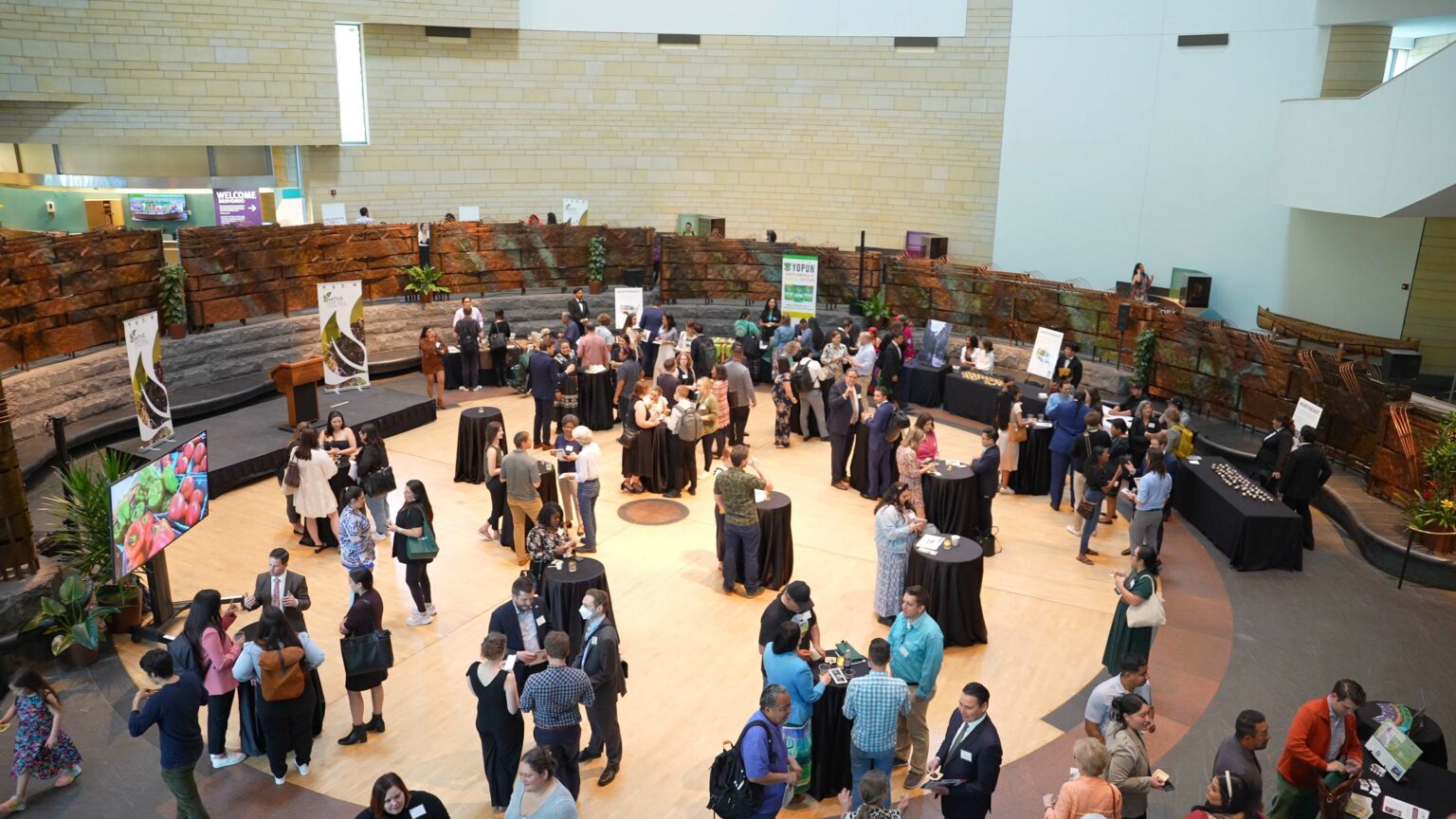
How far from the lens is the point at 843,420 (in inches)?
491

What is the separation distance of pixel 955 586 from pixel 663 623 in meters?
2.65

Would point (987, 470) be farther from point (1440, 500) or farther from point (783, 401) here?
point (1440, 500)

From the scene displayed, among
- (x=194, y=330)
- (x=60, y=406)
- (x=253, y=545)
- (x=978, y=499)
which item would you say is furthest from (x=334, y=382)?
(x=978, y=499)

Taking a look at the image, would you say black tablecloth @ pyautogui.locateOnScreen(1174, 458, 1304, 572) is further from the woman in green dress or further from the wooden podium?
the wooden podium

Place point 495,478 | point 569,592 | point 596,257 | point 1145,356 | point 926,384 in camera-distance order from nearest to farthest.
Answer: point 569,592
point 495,478
point 1145,356
point 926,384
point 596,257

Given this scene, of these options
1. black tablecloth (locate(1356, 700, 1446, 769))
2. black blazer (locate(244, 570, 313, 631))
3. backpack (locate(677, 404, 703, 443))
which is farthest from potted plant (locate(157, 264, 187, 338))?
black tablecloth (locate(1356, 700, 1446, 769))

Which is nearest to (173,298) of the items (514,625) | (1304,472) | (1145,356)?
(514,625)

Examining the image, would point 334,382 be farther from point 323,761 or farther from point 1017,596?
point 1017,596

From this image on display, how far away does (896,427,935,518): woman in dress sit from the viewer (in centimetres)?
1059

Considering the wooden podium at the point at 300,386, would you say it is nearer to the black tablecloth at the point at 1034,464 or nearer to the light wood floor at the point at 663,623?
the light wood floor at the point at 663,623

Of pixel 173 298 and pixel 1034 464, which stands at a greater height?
pixel 173 298

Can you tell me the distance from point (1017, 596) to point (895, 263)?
11.1 metres

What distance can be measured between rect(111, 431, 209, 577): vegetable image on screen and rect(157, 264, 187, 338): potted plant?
6.67 m

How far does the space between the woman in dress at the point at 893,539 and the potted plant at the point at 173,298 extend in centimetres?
1151
